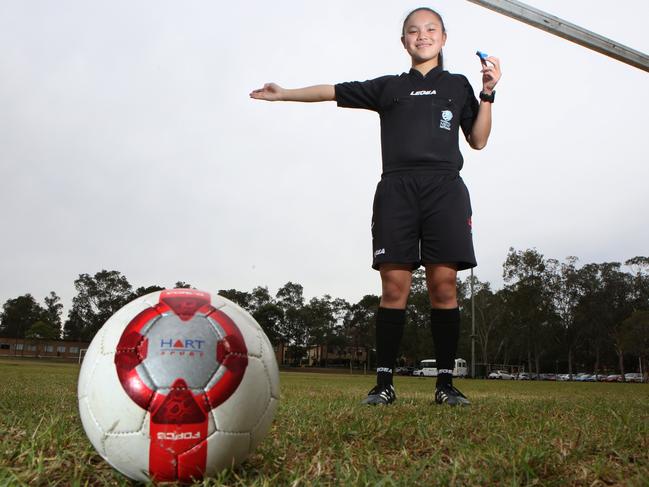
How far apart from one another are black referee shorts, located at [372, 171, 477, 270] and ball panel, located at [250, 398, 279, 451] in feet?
6.80

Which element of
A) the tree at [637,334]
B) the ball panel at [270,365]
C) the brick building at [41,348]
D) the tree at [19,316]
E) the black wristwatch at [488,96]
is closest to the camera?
the ball panel at [270,365]

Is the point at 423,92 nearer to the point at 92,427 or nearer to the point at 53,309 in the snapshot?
the point at 92,427

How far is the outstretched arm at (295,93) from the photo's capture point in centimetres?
407

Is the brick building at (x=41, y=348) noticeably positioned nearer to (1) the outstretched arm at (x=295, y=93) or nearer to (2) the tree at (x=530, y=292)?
(2) the tree at (x=530, y=292)

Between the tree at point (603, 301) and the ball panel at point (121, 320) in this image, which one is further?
the tree at point (603, 301)

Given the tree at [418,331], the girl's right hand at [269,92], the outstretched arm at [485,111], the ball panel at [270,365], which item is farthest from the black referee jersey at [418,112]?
the tree at [418,331]

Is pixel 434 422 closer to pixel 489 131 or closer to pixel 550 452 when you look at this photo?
pixel 550 452

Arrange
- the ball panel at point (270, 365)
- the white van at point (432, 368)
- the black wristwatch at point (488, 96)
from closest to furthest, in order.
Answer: the ball panel at point (270, 365)
the black wristwatch at point (488, 96)
the white van at point (432, 368)

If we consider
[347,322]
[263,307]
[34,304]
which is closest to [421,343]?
[347,322]

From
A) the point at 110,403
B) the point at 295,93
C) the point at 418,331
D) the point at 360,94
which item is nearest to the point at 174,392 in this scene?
the point at 110,403

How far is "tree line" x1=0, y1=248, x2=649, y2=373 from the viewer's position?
2095 inches

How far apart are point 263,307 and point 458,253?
7741 cm

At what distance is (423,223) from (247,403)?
2488 millimetres

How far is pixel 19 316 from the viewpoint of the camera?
9012cm
